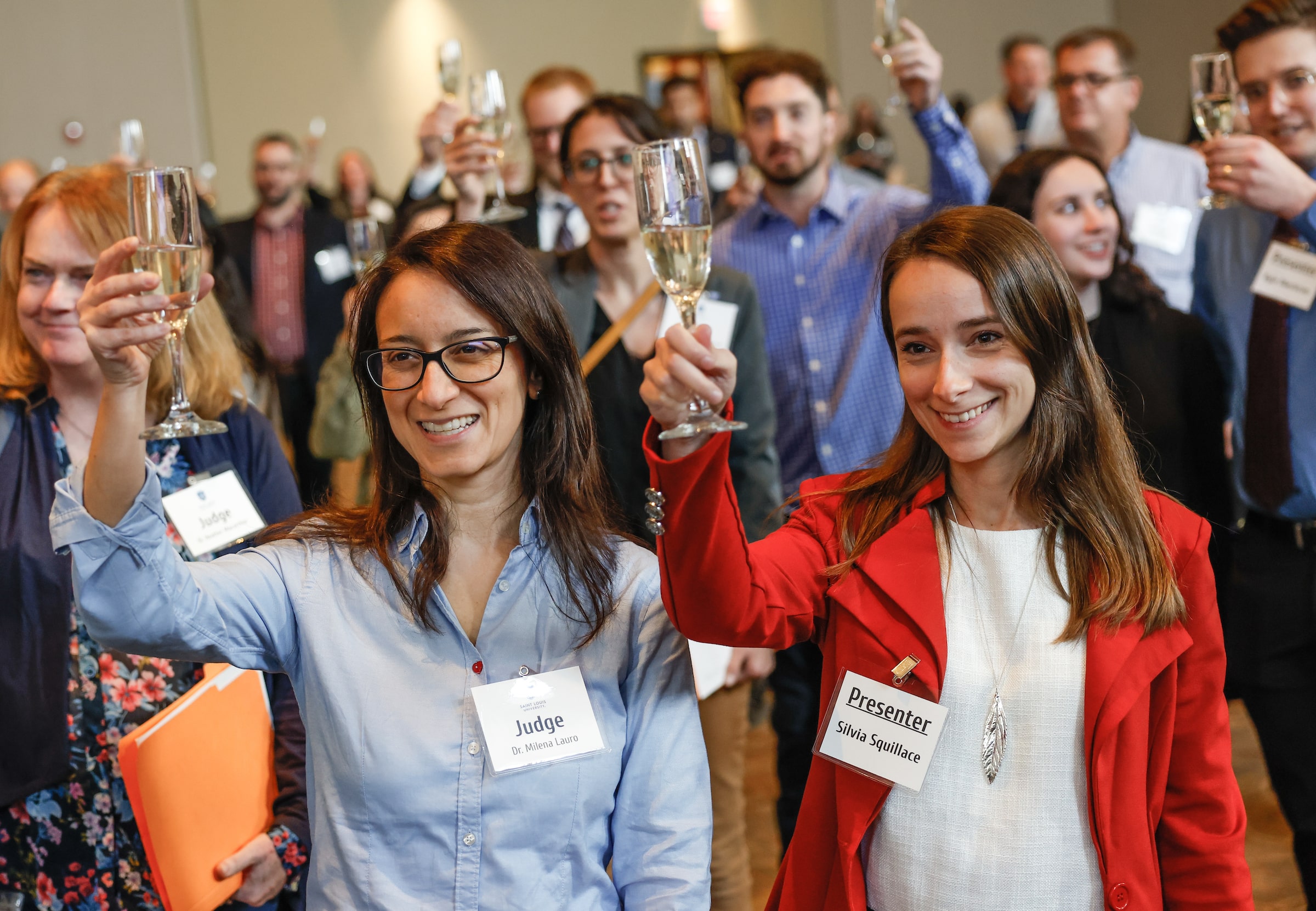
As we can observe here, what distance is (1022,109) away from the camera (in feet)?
22.5

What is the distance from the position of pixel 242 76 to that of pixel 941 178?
789 centimetres

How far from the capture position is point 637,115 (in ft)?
9.32

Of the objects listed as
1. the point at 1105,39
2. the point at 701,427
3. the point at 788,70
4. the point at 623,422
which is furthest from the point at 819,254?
the point at 701,427

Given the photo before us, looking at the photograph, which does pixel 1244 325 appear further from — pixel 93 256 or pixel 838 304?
pixel 93 256

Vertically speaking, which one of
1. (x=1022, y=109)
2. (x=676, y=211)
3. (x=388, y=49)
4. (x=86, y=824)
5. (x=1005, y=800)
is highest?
(x=388, y=49)

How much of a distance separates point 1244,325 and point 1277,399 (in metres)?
0.22

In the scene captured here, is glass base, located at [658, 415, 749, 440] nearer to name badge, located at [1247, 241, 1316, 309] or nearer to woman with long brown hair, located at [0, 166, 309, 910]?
woman with long brown hair, located at [0, 166, 309, 910]

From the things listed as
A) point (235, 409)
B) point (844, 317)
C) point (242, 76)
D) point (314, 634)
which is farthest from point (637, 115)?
point (242, 76)

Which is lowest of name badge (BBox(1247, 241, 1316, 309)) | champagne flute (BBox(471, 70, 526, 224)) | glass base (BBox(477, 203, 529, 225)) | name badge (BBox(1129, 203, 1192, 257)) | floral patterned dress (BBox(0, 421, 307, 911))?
floral patterned dress (BBox(0, 421, 307, 911))

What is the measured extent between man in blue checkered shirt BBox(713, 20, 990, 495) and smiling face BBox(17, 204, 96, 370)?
1.81 metres

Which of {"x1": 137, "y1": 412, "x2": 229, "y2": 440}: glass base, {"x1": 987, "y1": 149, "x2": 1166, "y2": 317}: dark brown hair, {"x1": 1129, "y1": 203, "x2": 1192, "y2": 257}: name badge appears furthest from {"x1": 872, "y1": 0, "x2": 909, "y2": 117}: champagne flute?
{"x1": 137, "y1": 412, "x2": 229, "y2": 440}: glass base

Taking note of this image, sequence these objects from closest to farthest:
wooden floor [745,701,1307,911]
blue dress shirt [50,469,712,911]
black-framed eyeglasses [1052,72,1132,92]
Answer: blue dress shirt [50,469,712,911] → wooden floor [745,701,1307,911] → black-framed eyeglasses [1052,72,1132,92]

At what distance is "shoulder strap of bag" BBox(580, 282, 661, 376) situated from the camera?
8.91 feet

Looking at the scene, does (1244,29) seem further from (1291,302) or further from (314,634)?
(314,634)
